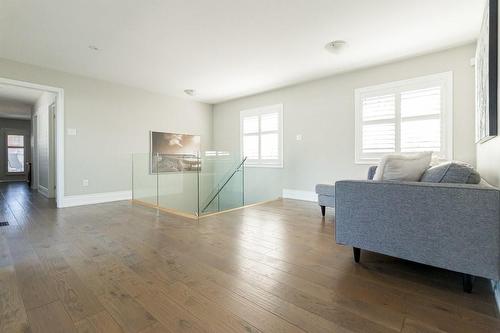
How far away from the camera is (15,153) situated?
9367mm

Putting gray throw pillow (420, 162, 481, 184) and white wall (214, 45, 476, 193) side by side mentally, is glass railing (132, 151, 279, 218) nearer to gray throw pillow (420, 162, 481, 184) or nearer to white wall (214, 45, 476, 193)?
white wall (214, 45, 476, 193)

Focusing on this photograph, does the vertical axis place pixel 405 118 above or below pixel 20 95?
below

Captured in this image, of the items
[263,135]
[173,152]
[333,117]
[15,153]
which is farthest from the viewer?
[15,153]

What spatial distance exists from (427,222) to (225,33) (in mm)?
2887

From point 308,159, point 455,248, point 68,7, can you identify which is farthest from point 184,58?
point 455,248

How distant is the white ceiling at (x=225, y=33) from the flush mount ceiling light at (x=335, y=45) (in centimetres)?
11

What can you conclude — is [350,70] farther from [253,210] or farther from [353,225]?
[353,225]

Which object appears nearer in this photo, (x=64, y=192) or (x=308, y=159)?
(x=64, y=192)

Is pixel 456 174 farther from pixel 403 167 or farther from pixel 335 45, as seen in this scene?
pixel 335 45

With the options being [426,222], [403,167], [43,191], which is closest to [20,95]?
[43,191]

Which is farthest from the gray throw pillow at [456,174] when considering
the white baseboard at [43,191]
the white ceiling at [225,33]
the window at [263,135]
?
the white baseboard at [43,191]

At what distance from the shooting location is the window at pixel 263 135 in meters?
5.44

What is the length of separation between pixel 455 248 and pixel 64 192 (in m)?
5.40

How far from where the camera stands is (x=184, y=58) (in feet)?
12.3
